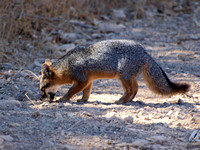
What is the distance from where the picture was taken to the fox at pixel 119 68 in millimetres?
5438

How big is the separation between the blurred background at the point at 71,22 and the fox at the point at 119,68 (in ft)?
8.59

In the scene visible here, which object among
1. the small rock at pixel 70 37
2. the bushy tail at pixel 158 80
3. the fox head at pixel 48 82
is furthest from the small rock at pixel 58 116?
the small rock at pixel 70 37

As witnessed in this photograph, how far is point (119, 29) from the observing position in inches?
443

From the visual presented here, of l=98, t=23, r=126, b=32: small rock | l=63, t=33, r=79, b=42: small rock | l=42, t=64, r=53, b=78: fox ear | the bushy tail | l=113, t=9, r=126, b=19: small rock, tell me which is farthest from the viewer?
l=113, t=9, r=126, b=19: small rock

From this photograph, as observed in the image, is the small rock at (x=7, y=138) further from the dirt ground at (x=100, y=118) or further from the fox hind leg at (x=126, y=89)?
the fox hind leg at (x=126, y=89)

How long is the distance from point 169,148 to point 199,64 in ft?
15.5

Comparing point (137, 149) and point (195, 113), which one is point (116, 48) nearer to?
point (195, 113)

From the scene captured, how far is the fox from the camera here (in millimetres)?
5438

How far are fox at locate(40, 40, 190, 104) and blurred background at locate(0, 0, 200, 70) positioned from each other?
8.59 ft

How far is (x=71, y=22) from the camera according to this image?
10.9 meters

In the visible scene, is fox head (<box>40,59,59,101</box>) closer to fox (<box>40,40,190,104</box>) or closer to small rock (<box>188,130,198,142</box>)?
fox (<box>40,40,190,104</box>)

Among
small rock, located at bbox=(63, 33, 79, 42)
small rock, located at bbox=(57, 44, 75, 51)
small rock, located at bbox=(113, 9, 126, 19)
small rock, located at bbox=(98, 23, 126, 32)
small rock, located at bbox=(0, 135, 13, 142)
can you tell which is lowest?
small rock, located at bbox=(0, 135, 13, 142)

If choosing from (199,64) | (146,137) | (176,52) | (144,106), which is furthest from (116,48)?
(176,52)

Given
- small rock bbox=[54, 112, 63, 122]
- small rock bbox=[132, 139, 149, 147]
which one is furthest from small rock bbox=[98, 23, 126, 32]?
small rock bbox=[132, 139, 149, 147]
